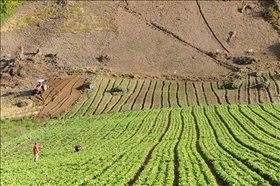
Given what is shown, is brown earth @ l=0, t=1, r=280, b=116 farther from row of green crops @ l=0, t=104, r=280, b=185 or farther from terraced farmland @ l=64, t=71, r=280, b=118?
row of green crops @ l=0, t=104, r=280, b=185

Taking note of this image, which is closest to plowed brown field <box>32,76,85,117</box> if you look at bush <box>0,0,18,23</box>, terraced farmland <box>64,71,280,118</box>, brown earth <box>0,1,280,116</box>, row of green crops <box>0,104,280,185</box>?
brown earth <box>0,1,280,116</box>

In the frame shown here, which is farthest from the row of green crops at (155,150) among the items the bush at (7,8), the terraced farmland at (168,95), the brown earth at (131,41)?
the bush at (7,8)

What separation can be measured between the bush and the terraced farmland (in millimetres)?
37502

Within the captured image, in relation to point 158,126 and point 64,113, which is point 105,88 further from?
point 158,126

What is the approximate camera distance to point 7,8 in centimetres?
7938

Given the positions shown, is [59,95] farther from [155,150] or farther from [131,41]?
[155,150]

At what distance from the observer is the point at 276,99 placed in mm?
43094

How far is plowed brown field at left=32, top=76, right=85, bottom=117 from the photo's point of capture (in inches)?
1968

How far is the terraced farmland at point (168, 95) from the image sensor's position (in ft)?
152

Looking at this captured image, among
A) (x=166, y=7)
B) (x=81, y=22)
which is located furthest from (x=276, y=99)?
(x=81, y=22)

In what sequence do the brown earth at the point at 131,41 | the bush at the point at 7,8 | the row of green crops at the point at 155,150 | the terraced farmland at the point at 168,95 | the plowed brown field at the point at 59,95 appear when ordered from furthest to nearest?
the bush at the point at 7,8, the brown earth at the point at 131,41, the plowed brown field at the point at 59,95, the terraced farmland at the point at 168,95, the row of green crops at the point at 155,150

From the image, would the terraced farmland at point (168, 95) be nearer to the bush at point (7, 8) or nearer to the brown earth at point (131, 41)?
the brown earth at point (131, 41)

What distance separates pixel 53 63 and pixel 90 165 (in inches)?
1791

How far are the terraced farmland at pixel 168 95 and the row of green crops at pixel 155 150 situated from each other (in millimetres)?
3653
